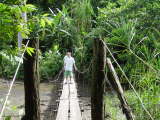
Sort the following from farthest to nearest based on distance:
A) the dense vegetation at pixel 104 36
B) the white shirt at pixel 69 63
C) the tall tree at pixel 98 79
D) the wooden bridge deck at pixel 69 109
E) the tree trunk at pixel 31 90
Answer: the white shirt at pixel 69 63
the wooden bridge deck at pixel 69 109
the tree trunk at pixel 31 90
the tall tree at pixel 98 79
the dense vegetation at pixel 104 36

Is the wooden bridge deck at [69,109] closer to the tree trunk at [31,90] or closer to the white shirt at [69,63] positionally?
the tree trunk at [31,90]

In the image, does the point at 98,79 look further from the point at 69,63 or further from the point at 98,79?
the point at 69,63

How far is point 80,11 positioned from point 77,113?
657 centimetres

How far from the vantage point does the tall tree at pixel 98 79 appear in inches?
129

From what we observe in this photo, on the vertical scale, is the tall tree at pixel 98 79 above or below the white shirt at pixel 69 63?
above

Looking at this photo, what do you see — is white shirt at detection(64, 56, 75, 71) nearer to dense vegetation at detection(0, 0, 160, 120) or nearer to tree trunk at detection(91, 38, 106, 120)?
dense vegetation at detection(0, 0, 160, 120)

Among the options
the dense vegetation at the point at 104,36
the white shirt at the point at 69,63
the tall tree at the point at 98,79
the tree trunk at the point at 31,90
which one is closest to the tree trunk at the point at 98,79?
the tall tree at the point at 98,79

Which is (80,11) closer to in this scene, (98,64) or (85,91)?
(85,91)

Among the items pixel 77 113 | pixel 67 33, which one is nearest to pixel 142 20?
pixel 77 113

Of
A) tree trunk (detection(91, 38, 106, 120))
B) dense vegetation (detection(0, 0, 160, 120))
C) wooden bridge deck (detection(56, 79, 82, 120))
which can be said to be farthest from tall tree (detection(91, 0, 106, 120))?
wooden bridge deck (detection(56, 79, 82, 120))

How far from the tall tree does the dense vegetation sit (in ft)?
0.64

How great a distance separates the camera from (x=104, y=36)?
8.60 meters

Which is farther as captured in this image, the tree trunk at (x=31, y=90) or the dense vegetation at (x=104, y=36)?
the tree trunk at (x=31, y=90)

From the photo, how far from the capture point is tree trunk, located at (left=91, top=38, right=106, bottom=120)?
3.28 metres
